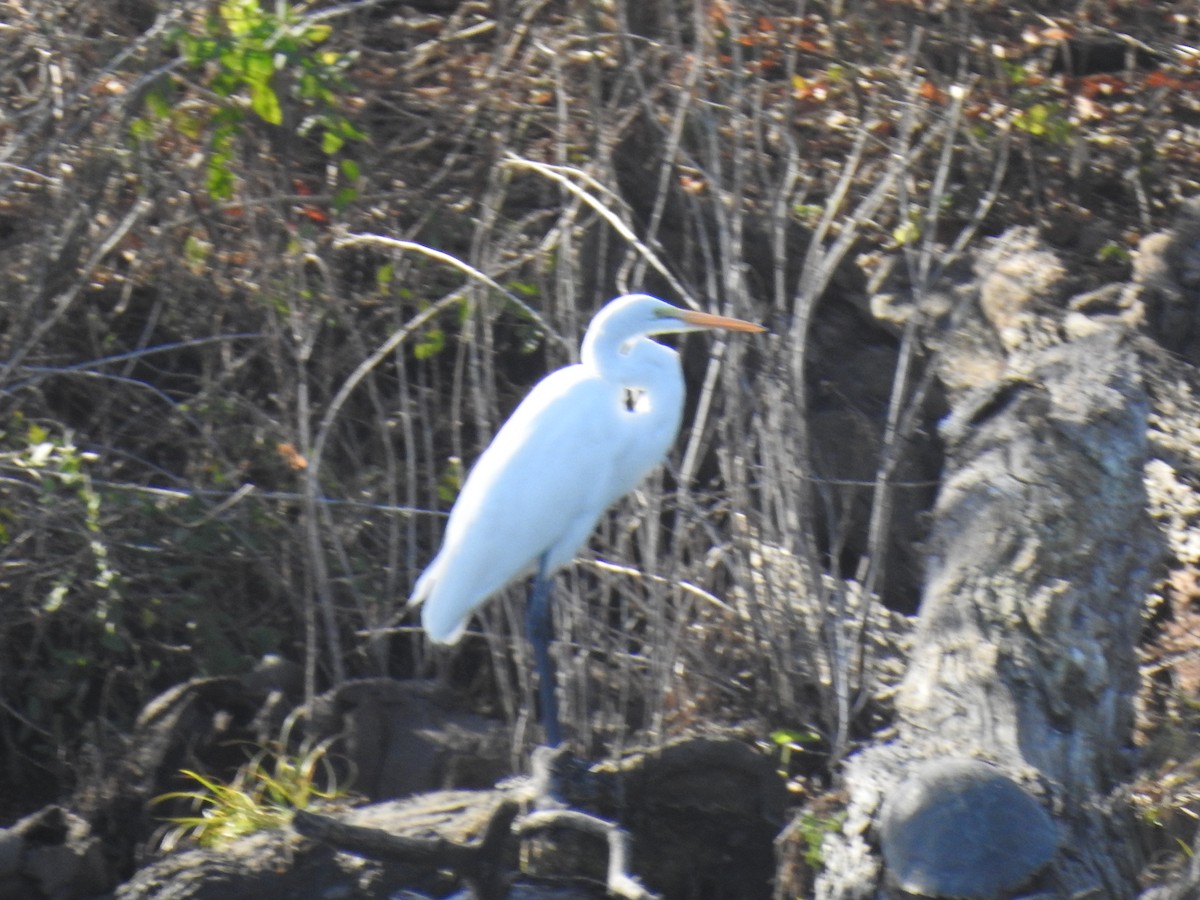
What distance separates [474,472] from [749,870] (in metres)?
1.02

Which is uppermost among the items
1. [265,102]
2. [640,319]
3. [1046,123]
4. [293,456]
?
[265,102]

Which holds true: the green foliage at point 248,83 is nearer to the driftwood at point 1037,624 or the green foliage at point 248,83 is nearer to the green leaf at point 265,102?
the green leaf at point 265,102

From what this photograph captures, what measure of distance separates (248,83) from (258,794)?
5.26 ft

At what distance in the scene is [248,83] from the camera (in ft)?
11.3

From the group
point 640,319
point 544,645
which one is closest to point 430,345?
point 640,319

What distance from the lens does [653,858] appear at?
2686 millimetres

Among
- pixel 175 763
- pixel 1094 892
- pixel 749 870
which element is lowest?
pixel 175 763

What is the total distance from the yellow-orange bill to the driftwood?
42 centimetres

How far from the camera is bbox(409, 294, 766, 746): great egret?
3.06m

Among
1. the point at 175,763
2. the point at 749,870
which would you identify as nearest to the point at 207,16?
the point at 175,763

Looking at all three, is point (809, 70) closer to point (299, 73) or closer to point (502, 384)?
point (502, 384)

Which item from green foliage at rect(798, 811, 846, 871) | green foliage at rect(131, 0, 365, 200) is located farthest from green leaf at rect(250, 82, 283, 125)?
green foliage at rect(798, 811, 846, 871)

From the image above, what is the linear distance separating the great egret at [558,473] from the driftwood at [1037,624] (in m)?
0.66

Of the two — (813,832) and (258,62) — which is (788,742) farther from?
(258,62)
